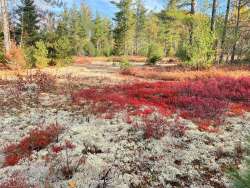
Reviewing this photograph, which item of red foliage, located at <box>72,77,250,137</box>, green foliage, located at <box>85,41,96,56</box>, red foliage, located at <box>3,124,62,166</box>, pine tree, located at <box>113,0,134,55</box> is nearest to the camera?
red foliage, located at <box>3,124,62,166</box>

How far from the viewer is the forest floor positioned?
6621 mm

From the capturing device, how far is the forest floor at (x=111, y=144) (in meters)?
6.62

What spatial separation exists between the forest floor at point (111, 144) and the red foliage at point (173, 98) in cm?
9

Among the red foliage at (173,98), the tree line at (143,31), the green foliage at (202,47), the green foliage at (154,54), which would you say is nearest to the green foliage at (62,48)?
the tree line at (143,31)

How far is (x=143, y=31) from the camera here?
86.1 m

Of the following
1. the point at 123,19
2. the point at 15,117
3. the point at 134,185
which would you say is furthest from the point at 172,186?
the point at 123,19

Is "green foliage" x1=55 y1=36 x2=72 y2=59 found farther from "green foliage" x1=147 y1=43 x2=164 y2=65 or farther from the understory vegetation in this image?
"green foliage" x1=147 y1=43 x2=164 y2=65

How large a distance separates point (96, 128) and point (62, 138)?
1.26 metres

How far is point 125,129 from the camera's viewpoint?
A: 952 cm

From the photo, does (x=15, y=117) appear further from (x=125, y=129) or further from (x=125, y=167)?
(x=125, y=167)

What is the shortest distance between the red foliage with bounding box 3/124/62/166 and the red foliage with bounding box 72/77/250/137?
253cm

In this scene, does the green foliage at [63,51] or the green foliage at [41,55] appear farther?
the green foliage at [63,51]

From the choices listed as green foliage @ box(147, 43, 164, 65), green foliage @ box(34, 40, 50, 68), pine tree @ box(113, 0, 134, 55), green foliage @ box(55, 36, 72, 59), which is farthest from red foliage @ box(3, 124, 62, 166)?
pine tree @ box(113, 0, 134, 55)

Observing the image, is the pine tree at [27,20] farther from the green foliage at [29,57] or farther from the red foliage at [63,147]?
the red foliage at [63,147]
